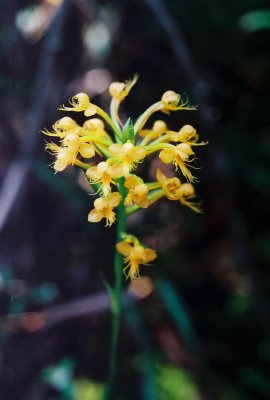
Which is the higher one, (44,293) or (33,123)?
(33,123)

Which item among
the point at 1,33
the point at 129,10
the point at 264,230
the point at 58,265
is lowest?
the point at 264,230

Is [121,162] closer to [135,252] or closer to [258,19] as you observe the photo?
[135,252]

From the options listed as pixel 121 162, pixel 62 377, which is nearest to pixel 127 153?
pixel 121 162

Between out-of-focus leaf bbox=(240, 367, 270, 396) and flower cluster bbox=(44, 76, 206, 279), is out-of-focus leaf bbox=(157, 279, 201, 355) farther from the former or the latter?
flower cluster bbox=(44, 76, 206, 279)

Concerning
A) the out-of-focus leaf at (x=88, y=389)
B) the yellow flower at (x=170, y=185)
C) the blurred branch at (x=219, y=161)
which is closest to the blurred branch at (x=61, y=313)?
the out-of-focus leaf at (x=88, y=389)

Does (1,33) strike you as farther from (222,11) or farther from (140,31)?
(222,11)

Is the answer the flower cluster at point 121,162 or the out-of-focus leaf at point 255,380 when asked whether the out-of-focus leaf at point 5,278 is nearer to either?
the flower cluster at point 121,162

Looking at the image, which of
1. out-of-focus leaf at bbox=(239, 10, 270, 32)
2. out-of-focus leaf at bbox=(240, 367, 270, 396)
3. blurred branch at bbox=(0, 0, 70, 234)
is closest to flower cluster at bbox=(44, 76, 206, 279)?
out-of-focus leaf at bbox=(239, 10, 270, 32)

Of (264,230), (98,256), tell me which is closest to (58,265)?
(98,256)
